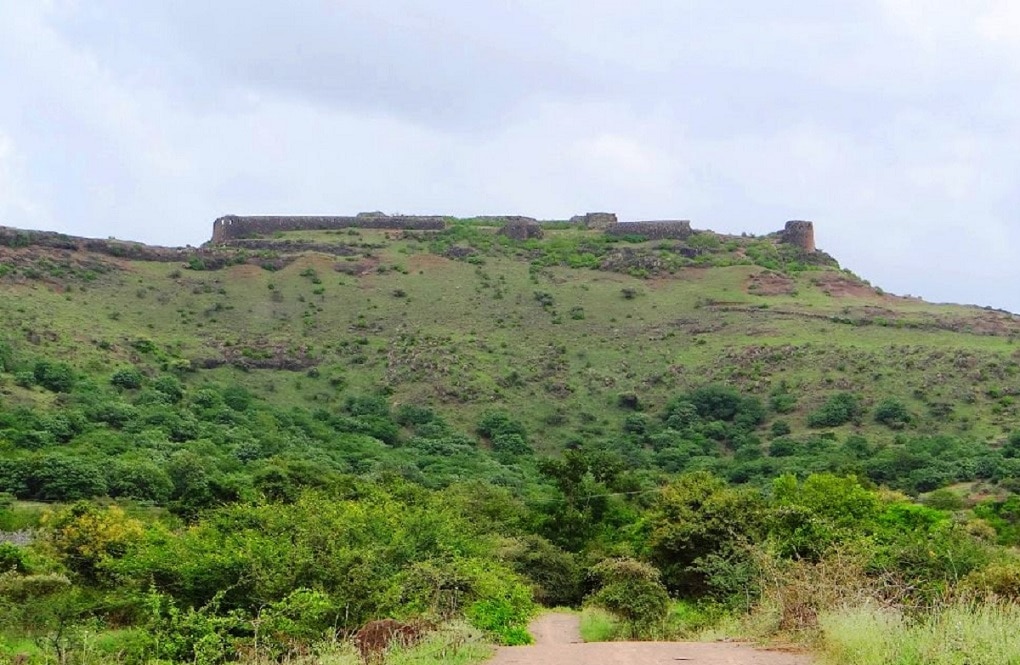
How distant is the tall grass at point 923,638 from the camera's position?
40.0ft

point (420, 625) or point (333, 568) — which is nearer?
point (420, 625)

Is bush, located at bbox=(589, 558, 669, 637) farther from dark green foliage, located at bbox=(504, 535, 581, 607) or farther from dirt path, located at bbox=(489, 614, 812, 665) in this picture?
dark green foliage, located at bbox=(504, 535, 581, 607)

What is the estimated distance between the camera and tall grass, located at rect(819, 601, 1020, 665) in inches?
480

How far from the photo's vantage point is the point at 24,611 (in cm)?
2361

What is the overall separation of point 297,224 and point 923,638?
10535cm

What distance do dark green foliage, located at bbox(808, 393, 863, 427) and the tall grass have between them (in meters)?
55.9

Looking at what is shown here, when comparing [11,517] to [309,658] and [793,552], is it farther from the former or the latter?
[309,658]

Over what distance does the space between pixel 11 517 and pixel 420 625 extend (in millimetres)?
31481

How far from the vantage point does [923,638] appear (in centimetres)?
1347

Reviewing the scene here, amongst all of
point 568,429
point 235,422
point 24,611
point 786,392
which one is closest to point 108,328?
point 235,422

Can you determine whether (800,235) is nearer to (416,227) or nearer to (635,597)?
(416,227)

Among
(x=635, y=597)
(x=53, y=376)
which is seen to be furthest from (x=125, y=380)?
(x=635, y=597)

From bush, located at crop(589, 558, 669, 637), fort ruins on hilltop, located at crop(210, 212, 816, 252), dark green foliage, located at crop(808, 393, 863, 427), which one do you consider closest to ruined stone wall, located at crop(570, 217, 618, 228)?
fort ruins on hilltop, located at crop(210, 212, 816, 252)

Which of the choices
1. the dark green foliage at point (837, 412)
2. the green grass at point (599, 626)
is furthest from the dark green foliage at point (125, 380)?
the green grass at point (599, 626)
